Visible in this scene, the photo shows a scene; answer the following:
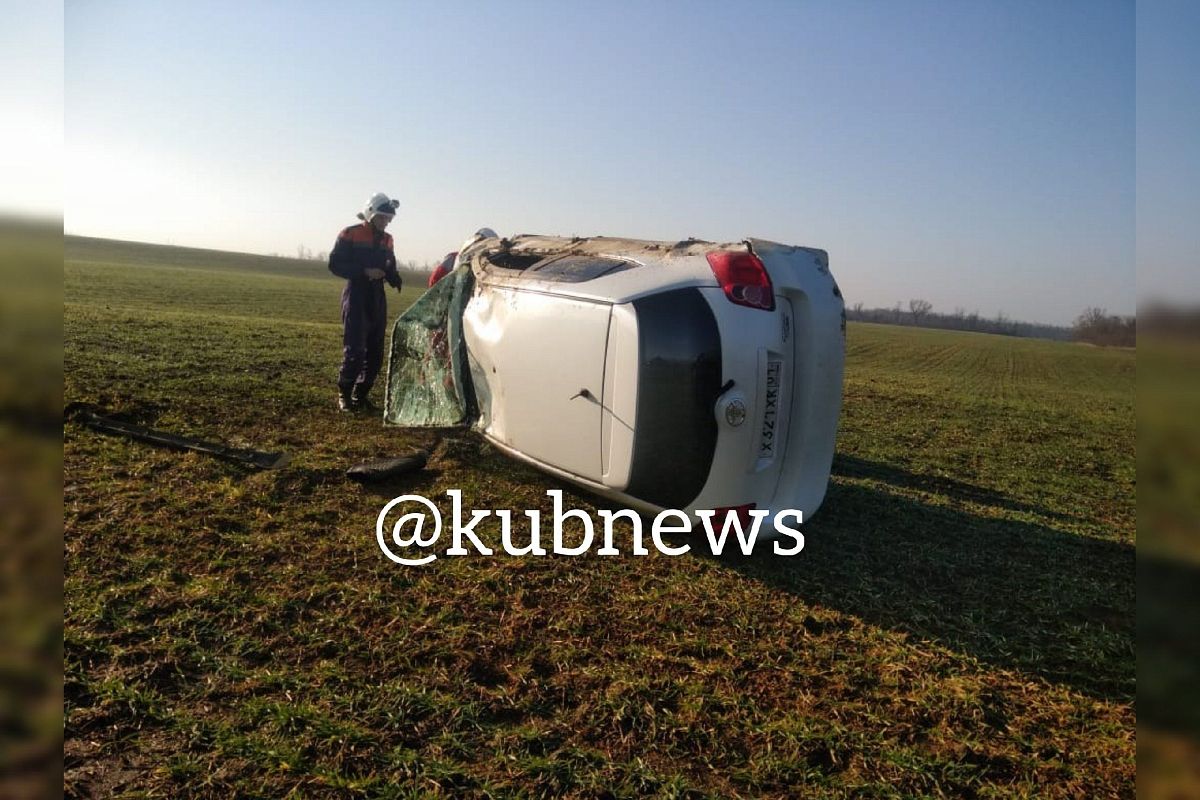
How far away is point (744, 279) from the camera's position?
428cm

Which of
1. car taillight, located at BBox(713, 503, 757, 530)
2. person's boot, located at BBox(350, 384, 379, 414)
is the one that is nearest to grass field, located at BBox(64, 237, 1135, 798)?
car taillight, located at BBox(713, 503, 757, 530)

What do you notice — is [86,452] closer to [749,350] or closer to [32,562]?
[749,350]

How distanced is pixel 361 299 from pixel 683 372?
14.7 feet

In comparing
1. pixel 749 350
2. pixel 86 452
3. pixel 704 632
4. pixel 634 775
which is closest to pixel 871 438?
pixel 749 350

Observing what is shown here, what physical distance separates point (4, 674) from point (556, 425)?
14.3ft

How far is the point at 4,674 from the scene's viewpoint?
53 centimetres

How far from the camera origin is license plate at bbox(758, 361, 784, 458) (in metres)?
4.32

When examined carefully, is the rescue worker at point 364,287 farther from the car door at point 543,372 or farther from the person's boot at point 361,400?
the car door at point 543,372

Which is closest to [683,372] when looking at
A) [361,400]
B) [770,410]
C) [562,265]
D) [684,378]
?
[684,378]

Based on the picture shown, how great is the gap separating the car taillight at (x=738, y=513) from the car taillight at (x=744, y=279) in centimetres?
116

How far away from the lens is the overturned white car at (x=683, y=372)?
13.8 feet

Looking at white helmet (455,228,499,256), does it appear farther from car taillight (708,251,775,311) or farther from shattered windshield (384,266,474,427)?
car taillight (708,251,775,311)

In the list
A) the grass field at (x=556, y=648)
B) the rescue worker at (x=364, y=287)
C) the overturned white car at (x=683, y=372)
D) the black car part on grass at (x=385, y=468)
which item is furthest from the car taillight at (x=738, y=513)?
the rescue worker at (x=364, y=287)

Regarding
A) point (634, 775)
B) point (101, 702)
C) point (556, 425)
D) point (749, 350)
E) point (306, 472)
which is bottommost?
point (634, 775)
